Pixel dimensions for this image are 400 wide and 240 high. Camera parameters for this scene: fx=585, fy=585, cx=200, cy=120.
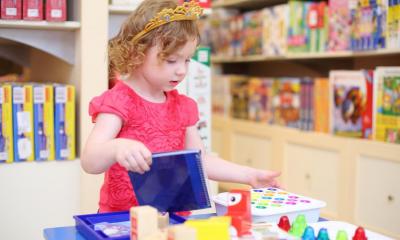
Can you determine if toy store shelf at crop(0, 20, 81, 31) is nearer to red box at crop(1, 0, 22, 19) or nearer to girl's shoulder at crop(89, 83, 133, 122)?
red box at crop(1, 0, 22, 19)

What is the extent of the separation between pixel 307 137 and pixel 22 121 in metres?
1.57

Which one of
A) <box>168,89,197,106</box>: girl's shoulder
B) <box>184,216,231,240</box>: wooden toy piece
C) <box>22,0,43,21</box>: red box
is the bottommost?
<box>184,216,231,240</box>: wooden toy piece

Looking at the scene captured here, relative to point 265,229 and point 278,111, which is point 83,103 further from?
point 278,111

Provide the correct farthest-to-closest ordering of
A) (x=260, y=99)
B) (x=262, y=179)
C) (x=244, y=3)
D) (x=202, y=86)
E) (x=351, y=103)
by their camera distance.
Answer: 1. (x=244, y=3)
2. (x=260, y=99)
3. (x=351, y=103)
4. (x=202, y=86)
5. (x=262, y=179)

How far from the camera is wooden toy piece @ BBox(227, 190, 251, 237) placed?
94cm

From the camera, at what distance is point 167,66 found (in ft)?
4.11

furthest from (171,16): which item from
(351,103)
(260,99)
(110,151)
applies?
(260,99)

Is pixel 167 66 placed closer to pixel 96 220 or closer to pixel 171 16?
pixel 171 16

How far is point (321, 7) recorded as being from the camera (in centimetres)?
307

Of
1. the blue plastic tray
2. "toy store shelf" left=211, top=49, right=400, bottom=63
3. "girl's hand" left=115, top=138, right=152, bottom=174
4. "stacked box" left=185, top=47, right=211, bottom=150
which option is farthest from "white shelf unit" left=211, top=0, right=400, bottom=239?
"girl's hand" left=115, top=138, right=152, bottom=174

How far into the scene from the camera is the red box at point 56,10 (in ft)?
6.93

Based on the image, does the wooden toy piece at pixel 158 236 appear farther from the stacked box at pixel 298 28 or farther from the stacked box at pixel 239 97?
the stacked box at pixel 239 97

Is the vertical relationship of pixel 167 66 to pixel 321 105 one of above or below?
above

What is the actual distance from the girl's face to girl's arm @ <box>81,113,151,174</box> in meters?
0.12
